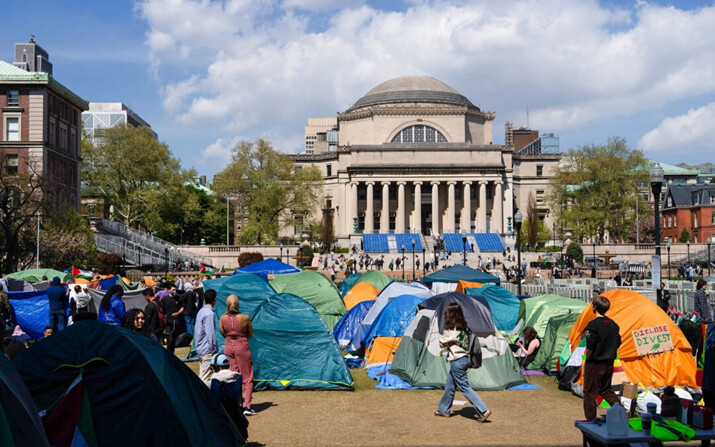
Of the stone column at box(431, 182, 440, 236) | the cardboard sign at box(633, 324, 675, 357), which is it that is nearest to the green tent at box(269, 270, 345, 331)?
the cardboard sign at box(633, 324, 675, 357)

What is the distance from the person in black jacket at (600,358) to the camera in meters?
10.0

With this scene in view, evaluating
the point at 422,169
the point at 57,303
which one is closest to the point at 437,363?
the point at 57,303

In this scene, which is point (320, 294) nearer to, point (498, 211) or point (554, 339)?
point (554, 339)

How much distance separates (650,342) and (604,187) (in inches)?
2523

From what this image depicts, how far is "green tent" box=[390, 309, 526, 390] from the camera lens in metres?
14.1

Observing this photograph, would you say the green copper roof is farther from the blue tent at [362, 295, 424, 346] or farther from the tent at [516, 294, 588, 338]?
the tent at [516, 294, 588, 338]

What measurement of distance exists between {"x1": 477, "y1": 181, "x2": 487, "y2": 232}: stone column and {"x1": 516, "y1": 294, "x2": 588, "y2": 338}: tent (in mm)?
71854

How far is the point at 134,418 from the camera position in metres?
Result: 7.25

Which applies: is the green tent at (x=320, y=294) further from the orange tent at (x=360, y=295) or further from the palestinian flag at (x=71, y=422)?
the palestinian flag at (x=71, y=422)

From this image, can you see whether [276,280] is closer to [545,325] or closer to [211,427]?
[545,325]

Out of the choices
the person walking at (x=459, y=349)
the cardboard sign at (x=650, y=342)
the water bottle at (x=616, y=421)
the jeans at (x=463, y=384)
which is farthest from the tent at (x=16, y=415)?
the cardboard sign at (x=650, y=342)

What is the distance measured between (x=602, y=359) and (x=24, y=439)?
760cm

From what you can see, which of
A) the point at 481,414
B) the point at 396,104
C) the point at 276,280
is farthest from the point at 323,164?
the point at 481,414

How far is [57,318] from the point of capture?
17.8m
